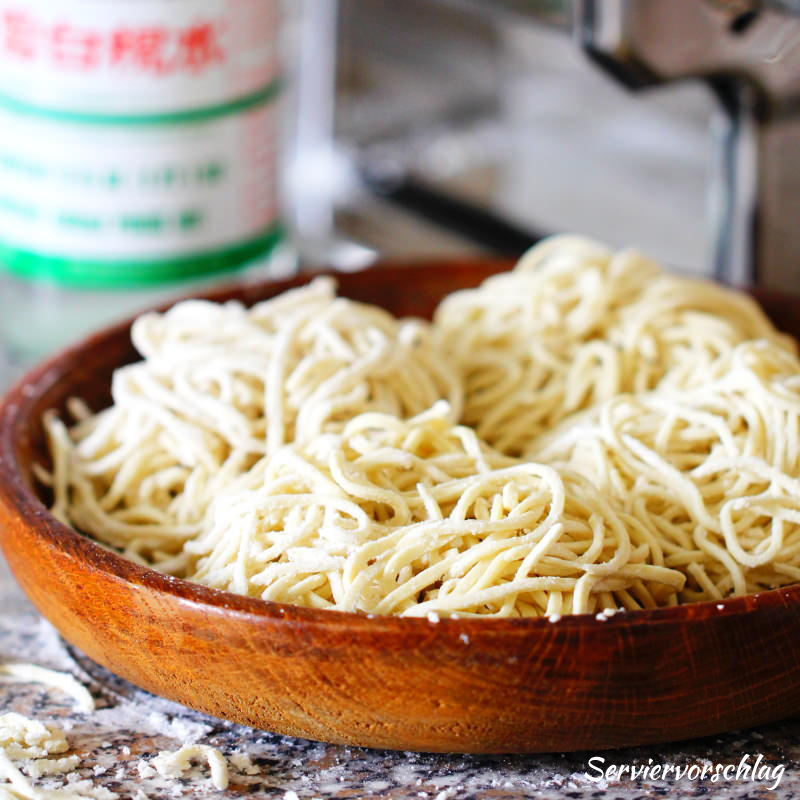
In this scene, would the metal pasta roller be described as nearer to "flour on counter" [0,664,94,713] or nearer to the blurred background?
the blurred background

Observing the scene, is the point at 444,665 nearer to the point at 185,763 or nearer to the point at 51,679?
the point at 185,763

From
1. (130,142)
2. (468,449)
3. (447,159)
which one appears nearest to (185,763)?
(468,449)

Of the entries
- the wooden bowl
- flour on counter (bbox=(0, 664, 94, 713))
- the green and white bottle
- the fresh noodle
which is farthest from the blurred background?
the wooden bowl

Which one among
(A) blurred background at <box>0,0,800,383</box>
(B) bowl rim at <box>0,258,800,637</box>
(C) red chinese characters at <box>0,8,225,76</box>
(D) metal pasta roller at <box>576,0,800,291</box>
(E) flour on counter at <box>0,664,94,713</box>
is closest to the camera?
(B) bowl rim at <box>0,258,800,637</box>

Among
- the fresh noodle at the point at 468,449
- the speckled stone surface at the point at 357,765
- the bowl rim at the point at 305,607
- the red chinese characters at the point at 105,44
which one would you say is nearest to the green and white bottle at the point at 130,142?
the red chinese characters at the point at 105,44

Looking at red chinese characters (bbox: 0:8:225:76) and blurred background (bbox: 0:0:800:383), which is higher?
red chinese characters (bbox: 0:8:225:76)

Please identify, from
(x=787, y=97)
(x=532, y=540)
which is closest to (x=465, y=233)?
(x=787, y=97)
